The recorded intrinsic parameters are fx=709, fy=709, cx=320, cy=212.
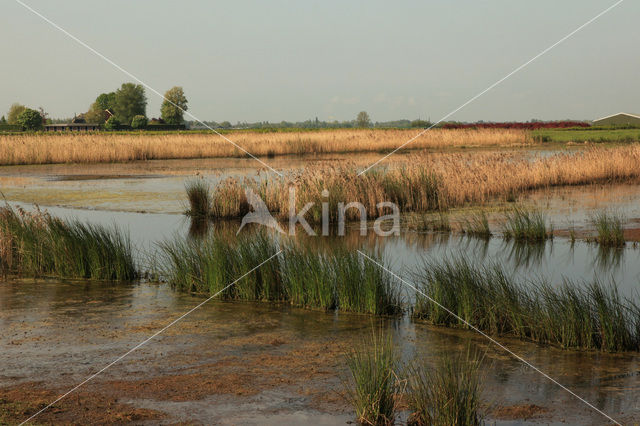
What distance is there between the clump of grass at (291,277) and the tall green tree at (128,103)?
12948cm

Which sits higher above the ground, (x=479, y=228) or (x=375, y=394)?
(x=479, y=228)

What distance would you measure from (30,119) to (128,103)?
2366cm

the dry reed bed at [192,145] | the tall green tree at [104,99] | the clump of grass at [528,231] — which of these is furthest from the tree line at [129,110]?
the clump of grass at [528,231]

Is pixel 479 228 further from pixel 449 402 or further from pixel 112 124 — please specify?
pixel 112 124

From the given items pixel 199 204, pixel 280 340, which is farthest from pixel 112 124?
pixel 280 340

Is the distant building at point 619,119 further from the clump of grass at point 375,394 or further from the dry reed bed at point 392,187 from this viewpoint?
the clump of grass at point 375,394

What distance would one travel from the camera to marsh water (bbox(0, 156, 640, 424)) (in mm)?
5973

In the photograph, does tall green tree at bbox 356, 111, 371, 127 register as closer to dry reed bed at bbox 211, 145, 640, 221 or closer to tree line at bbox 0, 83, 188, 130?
tree line at bbox 0, 83, 188, 130

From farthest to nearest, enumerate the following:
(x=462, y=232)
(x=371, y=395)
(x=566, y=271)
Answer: (x=462, y=232) < (x=566, y=271) < (x=371, y=395)

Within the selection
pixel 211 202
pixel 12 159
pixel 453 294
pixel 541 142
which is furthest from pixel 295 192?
pixel 541 142

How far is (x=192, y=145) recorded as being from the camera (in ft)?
147

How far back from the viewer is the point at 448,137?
49.9 meters

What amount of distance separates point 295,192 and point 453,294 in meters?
10.1

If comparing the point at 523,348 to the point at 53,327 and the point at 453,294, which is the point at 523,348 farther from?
the point at 53,327
